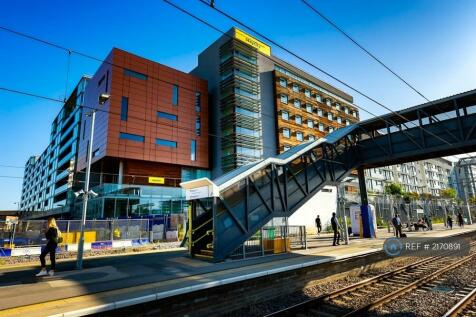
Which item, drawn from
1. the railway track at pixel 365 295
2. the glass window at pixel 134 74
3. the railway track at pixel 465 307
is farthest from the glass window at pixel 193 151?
the railway track at pixel 465 307

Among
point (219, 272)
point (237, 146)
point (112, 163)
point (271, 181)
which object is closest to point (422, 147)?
point (271, 181)

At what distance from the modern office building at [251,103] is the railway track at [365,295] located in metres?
32.7

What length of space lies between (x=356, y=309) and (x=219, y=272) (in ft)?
14.0

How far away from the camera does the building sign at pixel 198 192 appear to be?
1171 cm

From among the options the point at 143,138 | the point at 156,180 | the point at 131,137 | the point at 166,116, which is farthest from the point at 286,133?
the point at 131,137

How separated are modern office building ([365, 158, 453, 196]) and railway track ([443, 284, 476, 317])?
2599 inches

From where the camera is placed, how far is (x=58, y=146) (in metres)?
73.2

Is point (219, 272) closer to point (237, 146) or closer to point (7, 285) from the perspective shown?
point (7, 285)

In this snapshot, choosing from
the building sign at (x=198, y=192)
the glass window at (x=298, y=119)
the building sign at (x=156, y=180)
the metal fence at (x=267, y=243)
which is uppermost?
the glass window at (x=298, y=119)

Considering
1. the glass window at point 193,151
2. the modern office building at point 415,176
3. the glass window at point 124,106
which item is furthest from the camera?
the modern office building at point 415,176

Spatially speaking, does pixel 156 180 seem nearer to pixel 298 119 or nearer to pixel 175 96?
pixel 175 96

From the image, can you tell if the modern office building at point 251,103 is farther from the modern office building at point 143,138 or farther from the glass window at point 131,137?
the glass window at point 131,137

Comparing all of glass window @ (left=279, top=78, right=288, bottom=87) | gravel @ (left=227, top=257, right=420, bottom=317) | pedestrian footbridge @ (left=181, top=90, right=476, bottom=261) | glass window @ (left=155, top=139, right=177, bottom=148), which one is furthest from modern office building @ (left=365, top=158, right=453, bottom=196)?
gravel @ (left=227, top=257, right=420, bottom=317)

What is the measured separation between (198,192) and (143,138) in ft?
102
